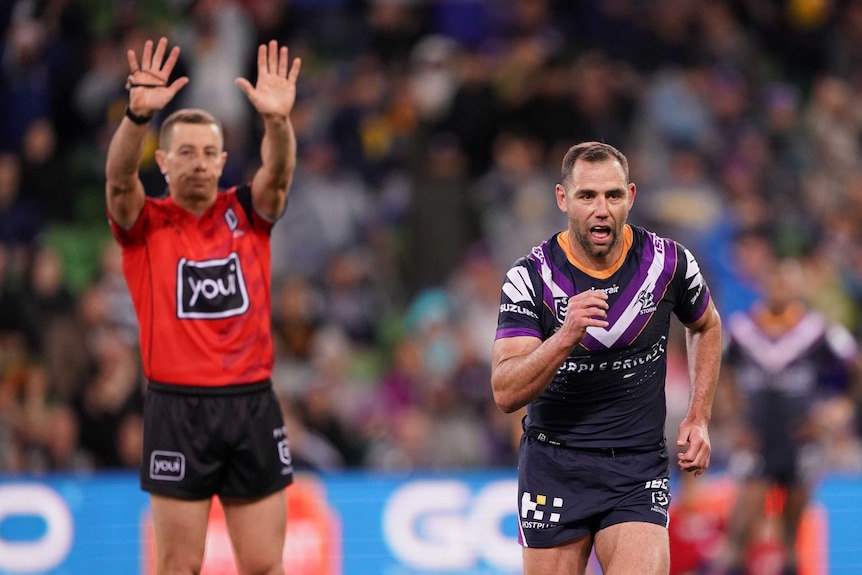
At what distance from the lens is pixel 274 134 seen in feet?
22.9

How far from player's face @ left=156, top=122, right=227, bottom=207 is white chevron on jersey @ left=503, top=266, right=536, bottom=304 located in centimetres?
177

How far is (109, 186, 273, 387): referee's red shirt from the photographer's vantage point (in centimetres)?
692

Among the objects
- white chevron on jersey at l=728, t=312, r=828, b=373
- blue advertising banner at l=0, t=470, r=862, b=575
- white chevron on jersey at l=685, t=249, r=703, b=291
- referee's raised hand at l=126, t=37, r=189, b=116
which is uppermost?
referee's raised hand at l=126, t=37, r=189, b=116

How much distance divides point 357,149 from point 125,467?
4.58 meters

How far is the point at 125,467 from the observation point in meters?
11.8

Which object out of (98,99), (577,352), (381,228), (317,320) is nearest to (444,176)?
(381,228)

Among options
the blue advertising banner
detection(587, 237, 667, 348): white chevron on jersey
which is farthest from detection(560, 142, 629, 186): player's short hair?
the blue advertising banner

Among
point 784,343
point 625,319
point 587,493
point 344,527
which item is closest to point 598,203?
point 625,319

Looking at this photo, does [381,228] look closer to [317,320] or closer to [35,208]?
[317,320]

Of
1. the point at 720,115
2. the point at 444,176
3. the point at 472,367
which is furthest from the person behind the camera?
the point at 720,115

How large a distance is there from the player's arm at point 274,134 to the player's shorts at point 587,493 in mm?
1967

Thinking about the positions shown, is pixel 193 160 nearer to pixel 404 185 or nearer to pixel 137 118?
pixel 137 118

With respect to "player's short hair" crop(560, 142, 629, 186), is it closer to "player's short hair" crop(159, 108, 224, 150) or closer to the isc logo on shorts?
"player's short hair" crop(159, 108, 224, 150)

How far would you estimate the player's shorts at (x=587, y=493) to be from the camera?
19.9 feet
